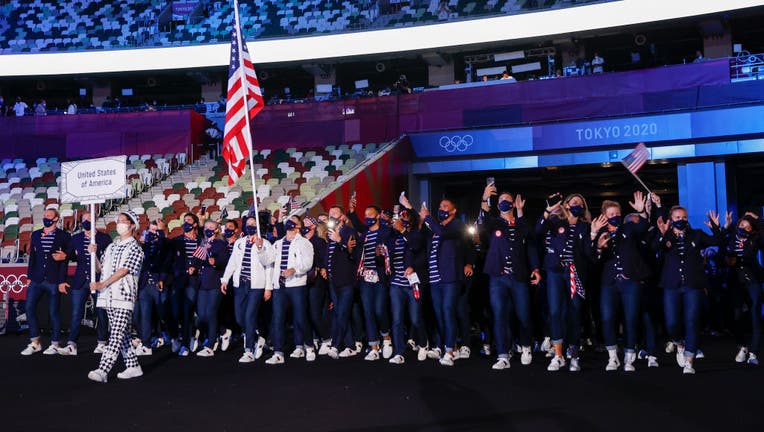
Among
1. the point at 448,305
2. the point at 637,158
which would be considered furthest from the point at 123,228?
the point at 637,158

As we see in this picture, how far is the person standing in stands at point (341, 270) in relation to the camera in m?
9.61

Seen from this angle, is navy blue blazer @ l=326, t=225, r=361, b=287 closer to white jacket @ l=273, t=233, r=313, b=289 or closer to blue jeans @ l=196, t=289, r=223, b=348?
white jacket @ l=273, t=233, r=313, b=289

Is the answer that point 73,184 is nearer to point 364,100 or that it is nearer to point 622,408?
point 622,408

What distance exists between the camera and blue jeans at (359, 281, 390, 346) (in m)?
9.45

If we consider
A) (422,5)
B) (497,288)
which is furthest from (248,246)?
(422,5)

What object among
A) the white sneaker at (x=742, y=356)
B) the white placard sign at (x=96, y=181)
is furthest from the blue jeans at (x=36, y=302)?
the white sneaker at (x=742, y=356)

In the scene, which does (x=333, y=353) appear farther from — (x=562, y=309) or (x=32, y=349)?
(x=32, y=349)

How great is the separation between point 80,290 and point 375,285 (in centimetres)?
424

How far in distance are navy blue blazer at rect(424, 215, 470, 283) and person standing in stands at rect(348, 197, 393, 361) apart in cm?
82

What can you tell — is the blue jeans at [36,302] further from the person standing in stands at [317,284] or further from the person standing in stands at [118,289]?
the person standing in stands at [317,284]

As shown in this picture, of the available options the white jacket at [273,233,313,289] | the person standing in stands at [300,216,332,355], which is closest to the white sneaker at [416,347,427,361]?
the person standing in stands at [300,216,332,355]

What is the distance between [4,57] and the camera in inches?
1096

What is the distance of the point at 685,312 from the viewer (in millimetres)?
8031

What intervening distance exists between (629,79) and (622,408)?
576 inches
